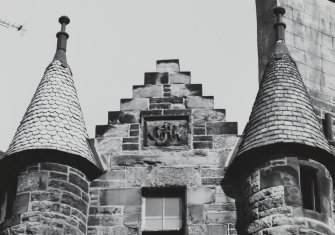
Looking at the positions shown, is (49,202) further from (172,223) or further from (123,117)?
→ (123,117)

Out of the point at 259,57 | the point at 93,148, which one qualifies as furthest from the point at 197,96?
the point at 259,57

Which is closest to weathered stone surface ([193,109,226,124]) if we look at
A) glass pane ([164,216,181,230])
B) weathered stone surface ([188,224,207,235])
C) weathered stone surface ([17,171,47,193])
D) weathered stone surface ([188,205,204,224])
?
weathered stone surface ([188,205,204,224])

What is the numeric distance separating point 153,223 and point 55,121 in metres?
2.24

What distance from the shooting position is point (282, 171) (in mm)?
17156

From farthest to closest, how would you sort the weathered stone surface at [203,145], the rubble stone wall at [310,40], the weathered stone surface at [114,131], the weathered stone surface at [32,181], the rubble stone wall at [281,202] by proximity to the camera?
the rubble stone wall at [310,40] → the weathered stone surface at [114,131] → the weathered stone surface at [203,145] → the weathered stone surface at [32,181] → the rubble stone wall at [281,202]

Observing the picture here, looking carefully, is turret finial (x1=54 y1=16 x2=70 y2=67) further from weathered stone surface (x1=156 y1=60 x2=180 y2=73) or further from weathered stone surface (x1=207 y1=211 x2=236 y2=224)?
weathered stone surface (x1=207 y1=211 x2=236 y2=224)

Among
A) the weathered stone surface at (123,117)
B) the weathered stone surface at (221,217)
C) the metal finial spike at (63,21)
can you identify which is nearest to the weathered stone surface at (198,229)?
the weathered stone surface at (221,217)

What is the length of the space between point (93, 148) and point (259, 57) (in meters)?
4.83

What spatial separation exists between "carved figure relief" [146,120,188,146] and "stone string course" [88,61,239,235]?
8 centimetres

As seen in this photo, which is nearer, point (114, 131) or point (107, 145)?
point (107, 145)

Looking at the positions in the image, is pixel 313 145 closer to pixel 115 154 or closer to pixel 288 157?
pixel 288 157

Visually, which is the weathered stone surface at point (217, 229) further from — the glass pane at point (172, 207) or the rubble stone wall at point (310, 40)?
the rubble stone wall at point (310, 40)

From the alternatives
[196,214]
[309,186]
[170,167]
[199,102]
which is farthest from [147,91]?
[309,186]

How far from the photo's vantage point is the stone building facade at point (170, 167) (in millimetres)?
16984
